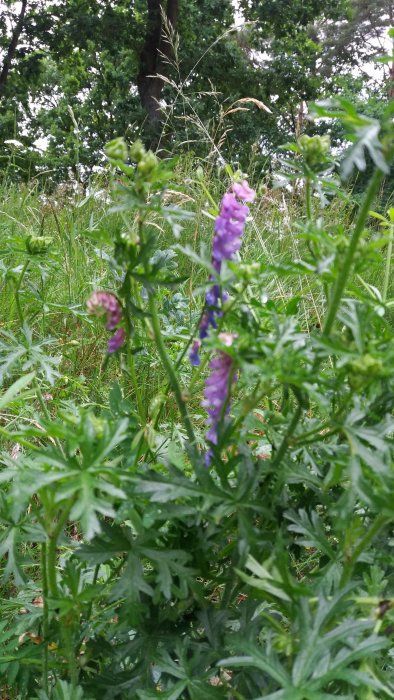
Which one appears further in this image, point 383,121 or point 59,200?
point 59,200

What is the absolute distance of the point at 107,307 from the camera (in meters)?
0.81

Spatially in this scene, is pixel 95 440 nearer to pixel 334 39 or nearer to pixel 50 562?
pixel 50 562

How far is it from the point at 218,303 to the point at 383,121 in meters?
0.33

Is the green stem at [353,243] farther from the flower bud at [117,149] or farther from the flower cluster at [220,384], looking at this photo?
the flower bud at [117,149]

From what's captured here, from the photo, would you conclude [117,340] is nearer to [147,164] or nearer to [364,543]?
[147,164]

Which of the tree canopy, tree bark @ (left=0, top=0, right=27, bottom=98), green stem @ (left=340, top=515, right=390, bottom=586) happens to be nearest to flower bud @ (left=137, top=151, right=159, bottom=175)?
green stem @ (left=340, top=515, right=390, bottom=586)

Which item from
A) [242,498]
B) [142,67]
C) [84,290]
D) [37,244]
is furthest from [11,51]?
[242,498]

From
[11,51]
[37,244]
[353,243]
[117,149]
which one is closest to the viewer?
[353,243]

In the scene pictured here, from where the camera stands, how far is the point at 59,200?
141 inches

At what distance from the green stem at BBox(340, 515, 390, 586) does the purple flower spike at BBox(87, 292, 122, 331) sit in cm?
41

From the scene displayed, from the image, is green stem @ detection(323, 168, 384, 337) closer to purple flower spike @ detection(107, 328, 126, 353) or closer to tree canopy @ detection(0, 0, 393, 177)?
purple flower spike @ detection(107, 328, 126, 353)

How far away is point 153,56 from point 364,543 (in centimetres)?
1138

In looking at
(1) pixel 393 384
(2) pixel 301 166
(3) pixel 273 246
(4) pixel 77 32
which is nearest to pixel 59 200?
(3) pixel 273 246

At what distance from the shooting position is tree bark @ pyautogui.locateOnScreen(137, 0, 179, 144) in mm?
10062
